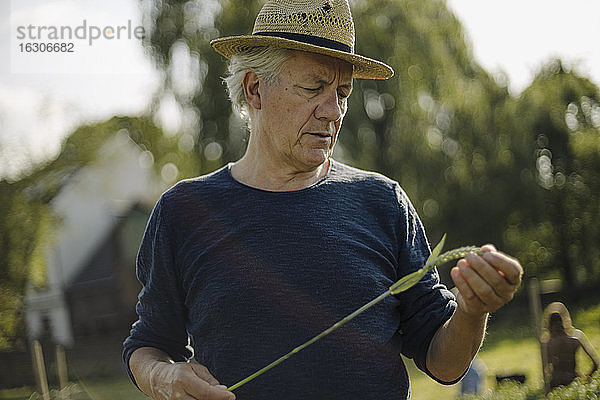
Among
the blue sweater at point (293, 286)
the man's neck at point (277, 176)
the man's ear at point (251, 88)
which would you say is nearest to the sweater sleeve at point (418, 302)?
the blue sweater at point (293, 286)

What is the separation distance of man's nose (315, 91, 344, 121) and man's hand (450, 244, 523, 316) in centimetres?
53

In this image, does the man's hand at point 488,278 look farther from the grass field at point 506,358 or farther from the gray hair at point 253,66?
the grass field at point 506,358

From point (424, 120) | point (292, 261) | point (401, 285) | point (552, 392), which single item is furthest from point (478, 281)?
point (424, 120)

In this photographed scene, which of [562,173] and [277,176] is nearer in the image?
[277,176]

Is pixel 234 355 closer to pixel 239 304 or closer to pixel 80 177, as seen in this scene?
pixel 239 304

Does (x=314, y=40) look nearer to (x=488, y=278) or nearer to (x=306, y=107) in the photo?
(x=306, y=107)

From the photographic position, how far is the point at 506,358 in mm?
7918

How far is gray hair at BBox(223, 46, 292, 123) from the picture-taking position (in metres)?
1.73

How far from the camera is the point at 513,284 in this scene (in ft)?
4.07

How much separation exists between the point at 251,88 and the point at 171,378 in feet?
2.46

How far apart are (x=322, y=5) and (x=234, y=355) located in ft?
2.87

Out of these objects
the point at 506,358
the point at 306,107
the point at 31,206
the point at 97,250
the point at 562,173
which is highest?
the point at 306,107

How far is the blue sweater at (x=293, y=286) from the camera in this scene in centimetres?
160

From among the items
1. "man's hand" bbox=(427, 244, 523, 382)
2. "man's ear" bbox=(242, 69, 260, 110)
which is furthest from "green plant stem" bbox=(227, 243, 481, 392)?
"man's ear" bbox=(242, 69, 260, 110)
